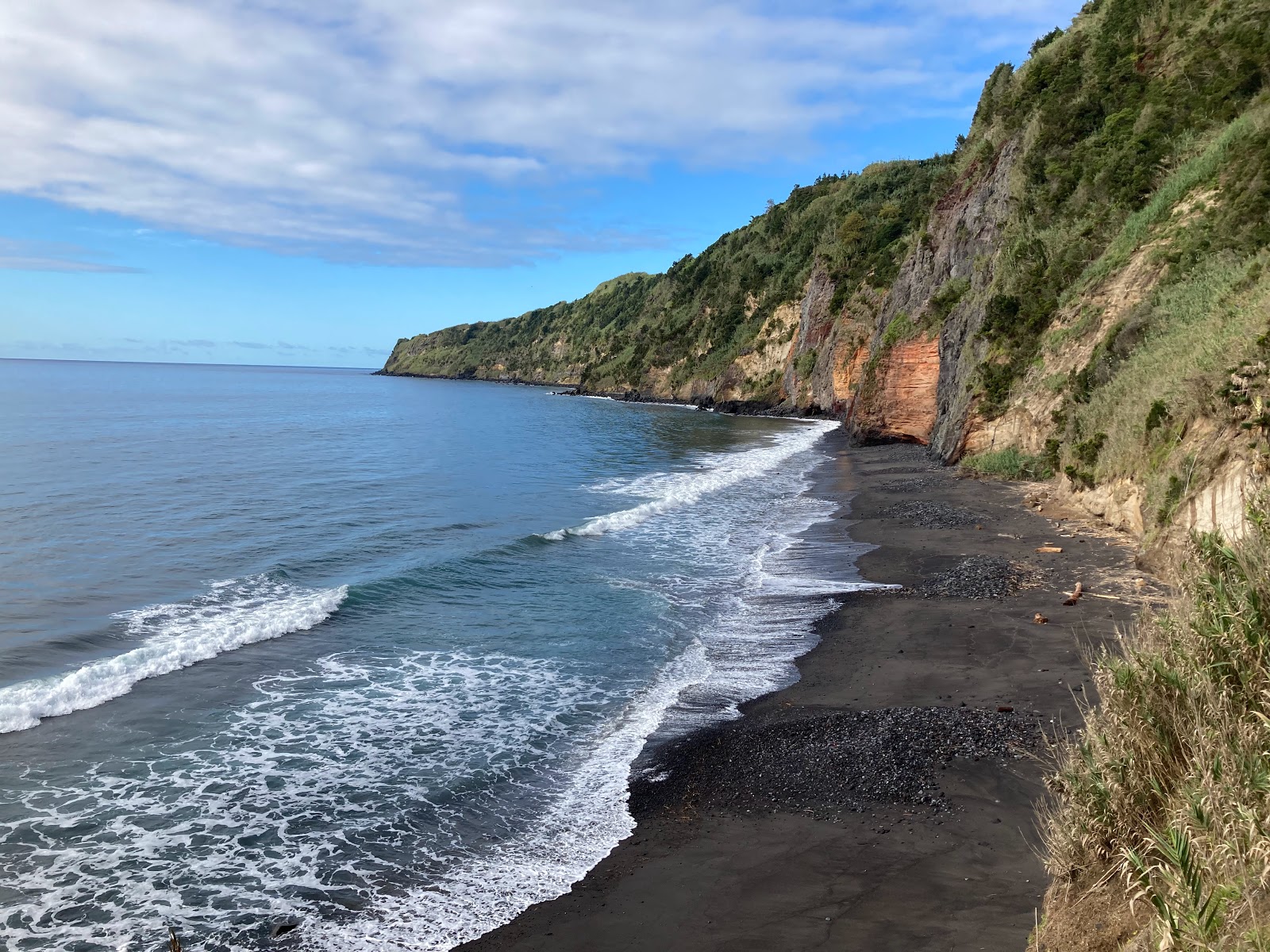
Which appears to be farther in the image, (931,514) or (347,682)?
(931,514)

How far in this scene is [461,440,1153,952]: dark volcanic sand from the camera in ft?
19.6

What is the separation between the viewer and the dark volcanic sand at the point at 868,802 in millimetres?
5980

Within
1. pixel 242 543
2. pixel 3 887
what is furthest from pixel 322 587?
pixel 3 887

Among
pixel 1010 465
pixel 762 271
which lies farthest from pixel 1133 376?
pixel 762 271

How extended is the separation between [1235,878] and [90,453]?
4104 cm

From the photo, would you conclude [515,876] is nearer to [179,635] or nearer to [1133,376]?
[179,635]

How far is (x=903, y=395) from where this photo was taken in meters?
37.0

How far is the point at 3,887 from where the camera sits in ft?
22.4

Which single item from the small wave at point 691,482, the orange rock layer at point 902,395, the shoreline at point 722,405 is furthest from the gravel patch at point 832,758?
the shoreline at point 722,405

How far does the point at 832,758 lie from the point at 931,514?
1350cm

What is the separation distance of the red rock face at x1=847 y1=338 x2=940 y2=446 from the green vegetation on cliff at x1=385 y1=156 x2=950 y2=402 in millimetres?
13685

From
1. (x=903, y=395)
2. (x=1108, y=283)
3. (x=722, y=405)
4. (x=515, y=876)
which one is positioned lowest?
(x=515, y=876)

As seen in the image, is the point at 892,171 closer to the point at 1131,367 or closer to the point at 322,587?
the point at 1131,367

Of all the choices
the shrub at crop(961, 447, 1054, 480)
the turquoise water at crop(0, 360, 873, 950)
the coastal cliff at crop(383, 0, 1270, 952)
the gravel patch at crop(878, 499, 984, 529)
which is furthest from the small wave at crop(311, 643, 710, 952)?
the shrub at crop(961, 447, 1054, 480)
